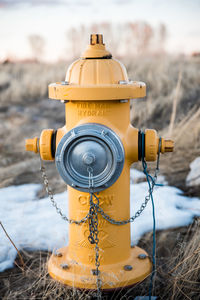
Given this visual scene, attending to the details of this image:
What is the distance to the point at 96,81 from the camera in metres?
1.97

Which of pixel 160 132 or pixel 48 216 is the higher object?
pixel 160 132

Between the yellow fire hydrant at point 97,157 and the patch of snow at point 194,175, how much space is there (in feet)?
5.63

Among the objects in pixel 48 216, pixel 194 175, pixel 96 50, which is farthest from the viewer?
pixel 194 175

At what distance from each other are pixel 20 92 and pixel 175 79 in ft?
11.9

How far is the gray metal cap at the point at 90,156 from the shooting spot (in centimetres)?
191

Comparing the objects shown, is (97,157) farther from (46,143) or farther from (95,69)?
(95,69)

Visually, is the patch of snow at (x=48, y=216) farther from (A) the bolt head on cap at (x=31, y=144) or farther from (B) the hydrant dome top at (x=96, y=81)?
(B) the hydrant dome top at (x=96, y=81)

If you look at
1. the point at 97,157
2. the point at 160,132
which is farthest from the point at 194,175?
the point at 97,157

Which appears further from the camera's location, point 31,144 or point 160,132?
point 160,132

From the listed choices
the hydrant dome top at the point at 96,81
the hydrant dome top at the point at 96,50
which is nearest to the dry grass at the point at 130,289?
the hydrant dome top at the point at 96,81

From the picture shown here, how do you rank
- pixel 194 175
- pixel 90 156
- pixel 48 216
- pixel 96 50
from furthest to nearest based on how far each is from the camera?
1. pixel 194 175
2. pixel 48 216
3. pixel 96 50
4. pixel 90 156

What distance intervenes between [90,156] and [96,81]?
419 mm

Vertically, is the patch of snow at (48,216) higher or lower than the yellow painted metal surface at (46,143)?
lower

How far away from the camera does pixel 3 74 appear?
33.8 ft
